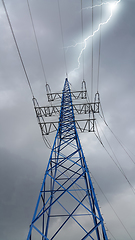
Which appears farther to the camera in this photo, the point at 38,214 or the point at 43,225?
the point at 43,225

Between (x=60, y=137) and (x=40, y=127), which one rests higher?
(x=40, y=127)

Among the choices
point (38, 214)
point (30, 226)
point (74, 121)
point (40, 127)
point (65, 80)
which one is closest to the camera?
point (30, 226)

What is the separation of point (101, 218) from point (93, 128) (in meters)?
7.98

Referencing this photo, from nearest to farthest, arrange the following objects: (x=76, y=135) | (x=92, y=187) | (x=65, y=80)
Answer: (x=92, y=187)
(x=76, y=135)
(x=65, y=80)

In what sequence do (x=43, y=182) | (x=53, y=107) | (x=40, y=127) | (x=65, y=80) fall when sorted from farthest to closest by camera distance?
(x=65, y=80) < (x=53, y=107) < (x=40, y=127) < (x=43, y=182)

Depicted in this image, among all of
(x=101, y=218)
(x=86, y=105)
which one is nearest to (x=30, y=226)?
(x=101, y=218)

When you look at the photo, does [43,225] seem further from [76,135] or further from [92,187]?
[76,135]

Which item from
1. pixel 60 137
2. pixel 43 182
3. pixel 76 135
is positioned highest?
pixel 60 137

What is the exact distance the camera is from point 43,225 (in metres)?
→ 7.95

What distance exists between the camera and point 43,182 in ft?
26.3

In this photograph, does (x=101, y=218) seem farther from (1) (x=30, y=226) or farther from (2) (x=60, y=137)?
(2) (x=60, y=137)

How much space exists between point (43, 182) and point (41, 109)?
7.10 m

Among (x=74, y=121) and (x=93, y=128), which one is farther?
(x=93, y=128)

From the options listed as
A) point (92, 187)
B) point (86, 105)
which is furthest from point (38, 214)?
point (86, 105)
